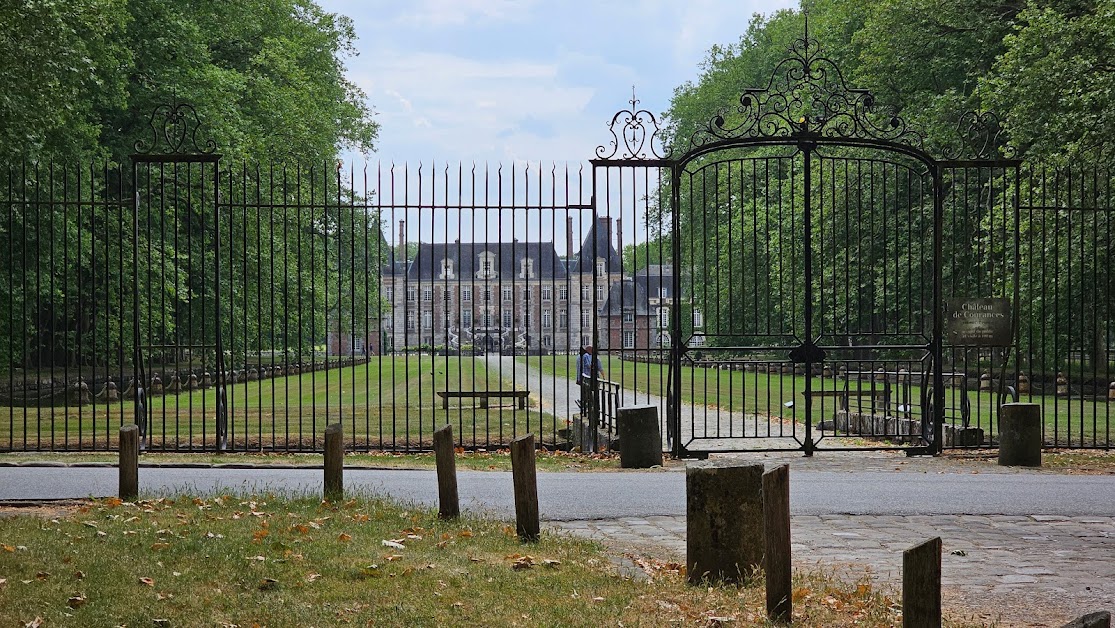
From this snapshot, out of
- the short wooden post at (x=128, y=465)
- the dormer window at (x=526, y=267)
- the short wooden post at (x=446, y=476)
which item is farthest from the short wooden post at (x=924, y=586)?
the dormer window at (x=526, y=267)

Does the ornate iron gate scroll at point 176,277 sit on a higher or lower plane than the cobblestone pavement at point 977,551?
higher

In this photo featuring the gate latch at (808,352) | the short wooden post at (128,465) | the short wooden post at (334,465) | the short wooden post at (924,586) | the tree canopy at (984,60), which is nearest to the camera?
the short wooden post at (924,586)

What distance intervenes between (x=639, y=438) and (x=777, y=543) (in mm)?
7300

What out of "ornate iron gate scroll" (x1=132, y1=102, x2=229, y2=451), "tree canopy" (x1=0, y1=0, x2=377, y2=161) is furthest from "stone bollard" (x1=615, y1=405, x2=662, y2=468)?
"tree canopy" (x1=0, y1=0, x2=377, y2=161)

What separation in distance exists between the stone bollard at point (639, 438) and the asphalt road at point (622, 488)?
75cm

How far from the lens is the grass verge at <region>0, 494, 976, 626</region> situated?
6.00 metres

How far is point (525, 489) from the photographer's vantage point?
7.94m

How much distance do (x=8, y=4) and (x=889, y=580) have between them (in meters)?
16.4

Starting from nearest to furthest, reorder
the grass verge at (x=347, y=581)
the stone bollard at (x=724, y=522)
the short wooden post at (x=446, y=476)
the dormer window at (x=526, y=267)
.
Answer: the grass verge at (x=347, y=581) → the stone bollard at (x=724, y=522) → the short wooden post at (x=446, y=476) → the dormer window at (x=526, y=267)

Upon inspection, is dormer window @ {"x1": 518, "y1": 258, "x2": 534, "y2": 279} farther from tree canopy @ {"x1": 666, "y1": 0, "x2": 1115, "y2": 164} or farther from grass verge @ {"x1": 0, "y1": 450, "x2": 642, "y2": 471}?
tree canopy @ {"x1": 666, "y1": 0, "x2": 1115, "y2": 164}

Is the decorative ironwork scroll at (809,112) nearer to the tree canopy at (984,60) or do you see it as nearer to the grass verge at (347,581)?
the tree canopy at (984,60)

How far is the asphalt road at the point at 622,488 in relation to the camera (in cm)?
1011

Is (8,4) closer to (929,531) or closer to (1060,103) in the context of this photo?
(929,531)

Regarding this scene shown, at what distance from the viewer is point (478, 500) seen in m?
10.4
